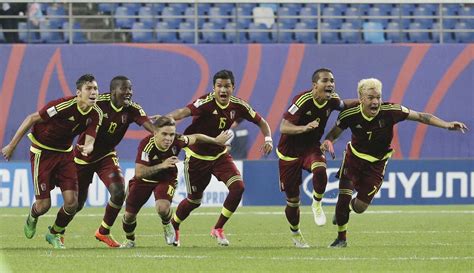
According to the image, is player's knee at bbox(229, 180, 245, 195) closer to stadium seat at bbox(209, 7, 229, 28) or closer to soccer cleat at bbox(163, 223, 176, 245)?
soccer cleat at bbox(163, 223, 176, 245)

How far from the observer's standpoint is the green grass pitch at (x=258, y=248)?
12.6 m

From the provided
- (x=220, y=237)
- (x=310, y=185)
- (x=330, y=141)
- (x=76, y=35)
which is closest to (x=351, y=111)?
(x=330, y=141)

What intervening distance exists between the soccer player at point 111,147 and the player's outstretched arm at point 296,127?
1.73 m

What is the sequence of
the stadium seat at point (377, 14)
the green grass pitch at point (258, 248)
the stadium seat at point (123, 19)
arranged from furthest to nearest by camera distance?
the stadium seat at point (377, 14), the stadium seat at point (123, 19), the green grass pitch at point (258, 248)

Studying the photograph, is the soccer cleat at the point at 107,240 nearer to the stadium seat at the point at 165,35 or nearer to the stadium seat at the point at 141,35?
the stadium seat at the point at 141,35

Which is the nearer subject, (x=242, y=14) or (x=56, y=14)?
(x=56, y=14)

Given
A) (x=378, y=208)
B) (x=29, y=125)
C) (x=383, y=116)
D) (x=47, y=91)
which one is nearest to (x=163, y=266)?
(x=29, y=125)

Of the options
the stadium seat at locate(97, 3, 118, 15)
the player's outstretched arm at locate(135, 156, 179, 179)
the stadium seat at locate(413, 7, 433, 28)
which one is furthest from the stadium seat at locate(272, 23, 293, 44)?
the player's outstretched arm at locate(135, 156, 179, 179)

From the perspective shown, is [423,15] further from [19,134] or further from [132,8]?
[19,134]

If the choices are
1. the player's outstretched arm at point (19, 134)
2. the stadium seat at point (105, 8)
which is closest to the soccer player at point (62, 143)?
the player's outstretched arm at point (19, 134)

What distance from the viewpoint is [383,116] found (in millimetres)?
15844

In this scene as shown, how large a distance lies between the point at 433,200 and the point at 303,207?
3.00 meters

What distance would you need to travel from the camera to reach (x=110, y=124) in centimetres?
1627

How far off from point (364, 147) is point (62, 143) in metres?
3.80
